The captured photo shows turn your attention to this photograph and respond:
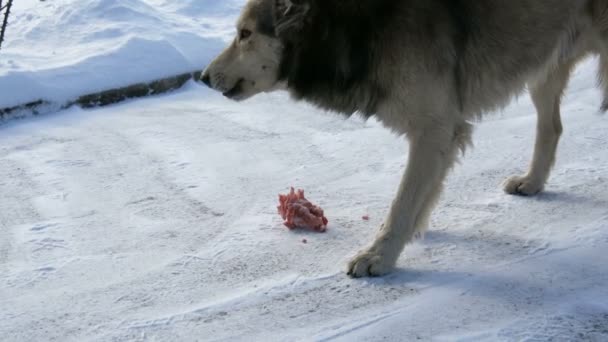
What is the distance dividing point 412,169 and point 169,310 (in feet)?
4.13

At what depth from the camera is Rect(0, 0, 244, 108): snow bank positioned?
6418 millimetres

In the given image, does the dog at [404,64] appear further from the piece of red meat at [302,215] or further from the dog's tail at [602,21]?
the piece of red meat at [302,215]

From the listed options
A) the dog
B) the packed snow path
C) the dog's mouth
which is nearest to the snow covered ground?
the packed snow path

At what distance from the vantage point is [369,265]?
152 inches

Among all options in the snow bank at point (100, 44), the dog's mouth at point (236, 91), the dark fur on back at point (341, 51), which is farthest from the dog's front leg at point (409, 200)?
the snow bank at point (100, 44)

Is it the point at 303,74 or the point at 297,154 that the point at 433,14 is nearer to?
the point at 303,74

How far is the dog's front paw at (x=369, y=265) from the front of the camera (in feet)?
12.7

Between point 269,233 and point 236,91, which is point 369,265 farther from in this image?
point 236,91

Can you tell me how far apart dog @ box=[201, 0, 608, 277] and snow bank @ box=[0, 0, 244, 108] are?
2.63m

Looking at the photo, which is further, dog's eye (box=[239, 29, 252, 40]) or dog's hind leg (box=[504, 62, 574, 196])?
dog's hind leg (box=[504, 62, 574, 196])

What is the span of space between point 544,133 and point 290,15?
1.84 meters

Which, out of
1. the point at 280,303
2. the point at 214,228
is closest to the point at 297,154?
the point at 214,228

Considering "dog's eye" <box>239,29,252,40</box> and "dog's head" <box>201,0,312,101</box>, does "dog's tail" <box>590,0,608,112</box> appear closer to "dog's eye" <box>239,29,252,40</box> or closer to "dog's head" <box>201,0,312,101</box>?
"dog's head" <box>201,0,312,101</box>

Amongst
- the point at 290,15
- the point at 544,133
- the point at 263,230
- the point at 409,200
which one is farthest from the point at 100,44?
the point at 409,200
